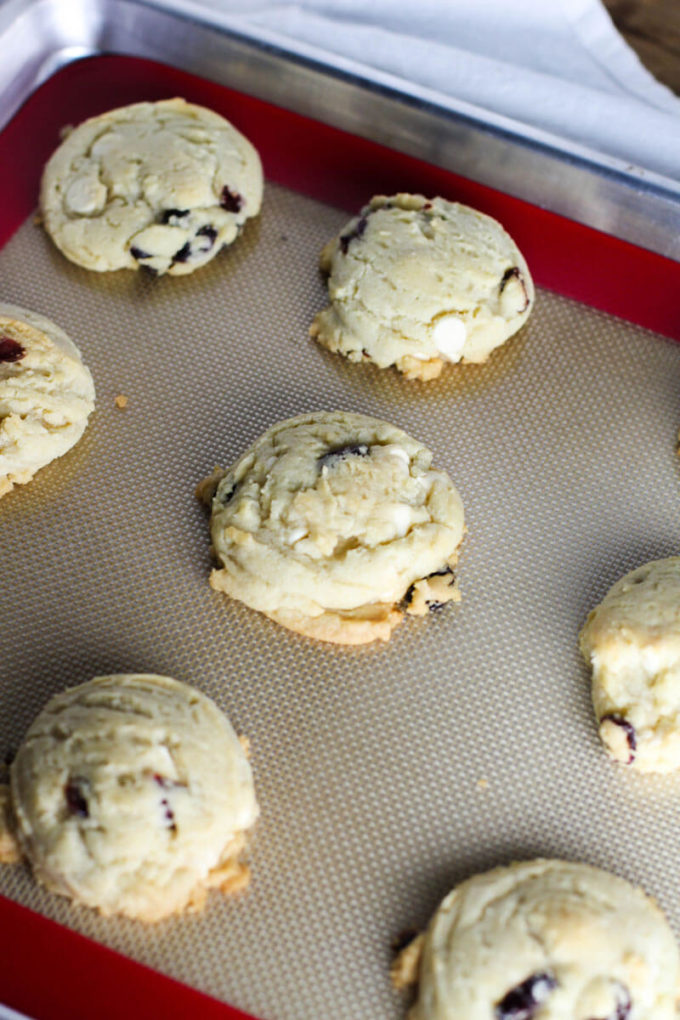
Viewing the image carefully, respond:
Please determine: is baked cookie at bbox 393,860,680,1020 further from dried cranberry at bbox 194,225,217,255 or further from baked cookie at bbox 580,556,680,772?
dried cranberry at bbox 194,225,217,255

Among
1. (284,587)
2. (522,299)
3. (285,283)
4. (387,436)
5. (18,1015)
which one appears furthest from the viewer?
(285,283)

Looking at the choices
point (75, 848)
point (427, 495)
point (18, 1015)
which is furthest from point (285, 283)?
point (18, 1015)

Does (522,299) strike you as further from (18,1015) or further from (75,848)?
(18,1015)

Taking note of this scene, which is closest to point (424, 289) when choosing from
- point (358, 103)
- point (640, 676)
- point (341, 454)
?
point (341, 454)

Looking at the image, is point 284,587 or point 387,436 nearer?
point 284,587

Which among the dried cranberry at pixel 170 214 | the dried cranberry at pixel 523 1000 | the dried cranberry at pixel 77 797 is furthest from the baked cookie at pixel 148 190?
the dried cranberry at pixel 523 1000

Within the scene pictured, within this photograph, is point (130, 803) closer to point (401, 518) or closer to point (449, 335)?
point (401, 518)

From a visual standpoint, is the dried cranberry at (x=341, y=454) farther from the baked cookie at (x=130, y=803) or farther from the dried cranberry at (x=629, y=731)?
the dried cranberry at (x=629, y=731)
